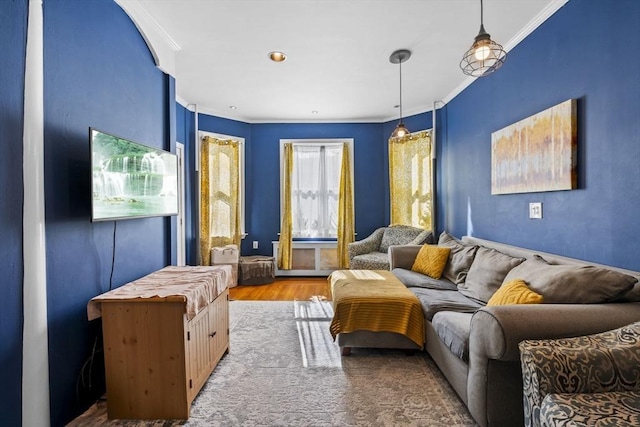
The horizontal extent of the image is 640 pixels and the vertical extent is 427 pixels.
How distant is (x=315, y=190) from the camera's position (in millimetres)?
5645

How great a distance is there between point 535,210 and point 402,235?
2350mm

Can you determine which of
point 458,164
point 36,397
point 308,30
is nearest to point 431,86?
point 458,164

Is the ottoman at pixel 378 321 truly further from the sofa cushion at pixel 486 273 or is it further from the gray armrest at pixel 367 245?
the gray armrest at pixel 367 245

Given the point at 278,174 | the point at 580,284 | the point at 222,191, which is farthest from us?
the point at 278,174

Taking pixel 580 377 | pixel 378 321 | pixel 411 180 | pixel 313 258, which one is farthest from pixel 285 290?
pixel 580 377

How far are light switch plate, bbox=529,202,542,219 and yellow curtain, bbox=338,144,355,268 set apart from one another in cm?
303

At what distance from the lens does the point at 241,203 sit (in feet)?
17.6

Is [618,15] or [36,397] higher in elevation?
[618,15]

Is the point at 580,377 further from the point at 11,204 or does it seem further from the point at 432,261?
the point at 11,204

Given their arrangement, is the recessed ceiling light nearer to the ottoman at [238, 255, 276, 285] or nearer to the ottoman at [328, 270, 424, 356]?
the ottoman at [328, 270, 424, 356]

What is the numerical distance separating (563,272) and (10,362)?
2.78 m

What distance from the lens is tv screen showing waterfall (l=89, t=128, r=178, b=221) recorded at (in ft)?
5.97

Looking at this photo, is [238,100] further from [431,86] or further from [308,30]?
[431,86]

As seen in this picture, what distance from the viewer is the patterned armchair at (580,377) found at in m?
1.15
